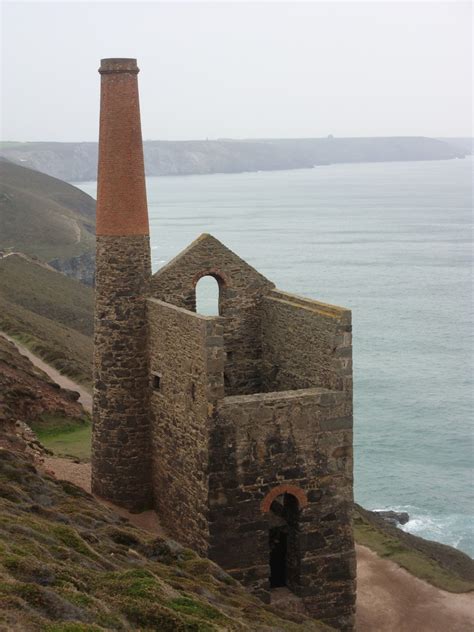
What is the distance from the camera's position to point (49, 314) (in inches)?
2137

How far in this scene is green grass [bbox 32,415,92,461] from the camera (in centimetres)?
2541

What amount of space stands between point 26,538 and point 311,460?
21.9 feet

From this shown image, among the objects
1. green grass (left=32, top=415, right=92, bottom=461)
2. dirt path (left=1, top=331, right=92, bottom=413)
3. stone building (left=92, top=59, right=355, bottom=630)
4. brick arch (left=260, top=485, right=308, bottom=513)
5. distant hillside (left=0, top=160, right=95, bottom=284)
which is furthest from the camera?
distant hillside (left=0, top=160, right=95, bottom=284)

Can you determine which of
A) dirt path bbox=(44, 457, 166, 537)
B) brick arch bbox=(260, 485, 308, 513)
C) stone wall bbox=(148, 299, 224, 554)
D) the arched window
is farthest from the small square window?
the arched window

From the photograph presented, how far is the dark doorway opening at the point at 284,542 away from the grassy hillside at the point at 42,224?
60.6m

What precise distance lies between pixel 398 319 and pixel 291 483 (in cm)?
4966

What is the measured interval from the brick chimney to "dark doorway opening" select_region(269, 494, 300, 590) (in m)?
3.47

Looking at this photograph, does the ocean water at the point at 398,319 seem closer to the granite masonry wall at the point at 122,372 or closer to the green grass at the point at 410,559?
the green grass at the point at 410,559

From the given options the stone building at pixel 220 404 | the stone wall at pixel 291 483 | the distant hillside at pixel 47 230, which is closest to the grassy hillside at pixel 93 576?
the stone wall at pixel 291 483

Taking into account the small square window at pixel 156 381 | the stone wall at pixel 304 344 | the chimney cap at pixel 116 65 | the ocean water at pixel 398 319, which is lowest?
the ocean water at pixel 398 319

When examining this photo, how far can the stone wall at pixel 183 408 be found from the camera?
16953 mm

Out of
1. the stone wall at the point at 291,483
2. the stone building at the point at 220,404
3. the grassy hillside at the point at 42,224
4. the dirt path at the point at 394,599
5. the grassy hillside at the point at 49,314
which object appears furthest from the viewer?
the grassy hillside at the point at 42,224

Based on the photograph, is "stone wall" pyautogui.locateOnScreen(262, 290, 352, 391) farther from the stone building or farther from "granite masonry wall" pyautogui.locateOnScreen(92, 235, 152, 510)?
"granite masonry wall" pyautogui.locateOnScreen(92, 235, 152, 510)

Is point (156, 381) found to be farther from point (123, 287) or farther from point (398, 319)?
point (398, 319)
